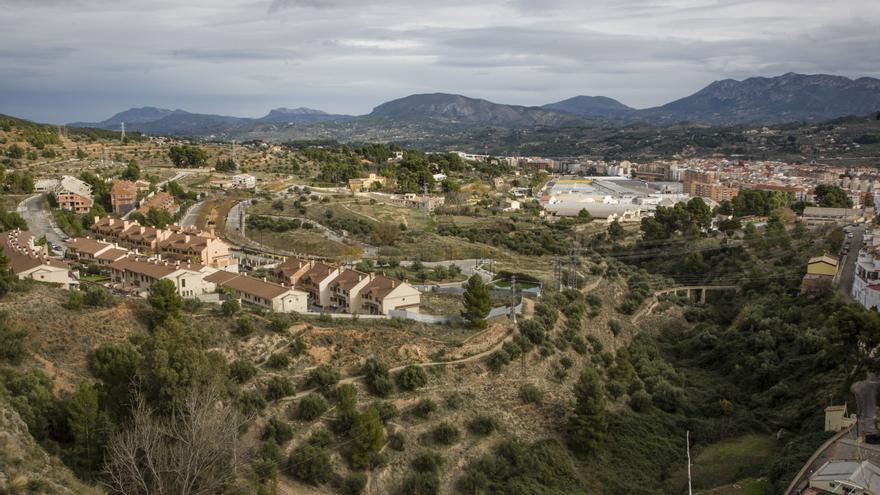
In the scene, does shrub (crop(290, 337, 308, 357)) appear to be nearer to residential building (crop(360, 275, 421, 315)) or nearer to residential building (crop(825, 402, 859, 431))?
residential building (crop(360, 275, 421, 315))

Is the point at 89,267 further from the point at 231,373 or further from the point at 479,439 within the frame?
the point at 479,439

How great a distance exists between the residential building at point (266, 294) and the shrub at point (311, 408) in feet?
18.6

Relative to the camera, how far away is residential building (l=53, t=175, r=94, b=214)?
42438 mm

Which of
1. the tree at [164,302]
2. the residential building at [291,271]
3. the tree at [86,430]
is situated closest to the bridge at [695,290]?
the residential building at [291,271]

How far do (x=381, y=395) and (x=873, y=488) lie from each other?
13.2 metres

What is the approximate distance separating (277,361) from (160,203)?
26497 millimetres

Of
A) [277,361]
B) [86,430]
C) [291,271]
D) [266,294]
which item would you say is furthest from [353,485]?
[291,271]

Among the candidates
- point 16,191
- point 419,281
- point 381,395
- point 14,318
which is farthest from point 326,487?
point 16,191

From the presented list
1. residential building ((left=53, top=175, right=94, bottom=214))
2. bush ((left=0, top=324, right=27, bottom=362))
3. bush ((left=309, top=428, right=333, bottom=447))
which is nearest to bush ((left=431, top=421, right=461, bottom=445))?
bush ((left=309, top=428, right=333, bottom=447))

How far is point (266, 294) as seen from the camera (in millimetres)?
25531

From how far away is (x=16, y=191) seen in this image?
45875 mm

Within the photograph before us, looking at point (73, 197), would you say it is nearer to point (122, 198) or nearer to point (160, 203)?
point (122, 198)

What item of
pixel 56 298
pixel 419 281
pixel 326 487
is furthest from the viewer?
pixel 419 281

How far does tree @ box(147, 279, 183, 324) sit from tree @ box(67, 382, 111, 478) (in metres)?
5.52
